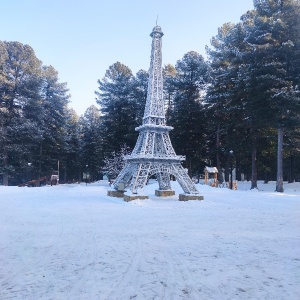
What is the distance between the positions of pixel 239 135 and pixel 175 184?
10.1 metres

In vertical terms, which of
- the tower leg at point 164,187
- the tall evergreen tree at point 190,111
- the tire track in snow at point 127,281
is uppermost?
the tall evergreen tree at point 190,111

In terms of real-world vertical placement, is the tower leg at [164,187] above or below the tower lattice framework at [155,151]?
below

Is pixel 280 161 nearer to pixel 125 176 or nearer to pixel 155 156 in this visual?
pixel 155 156

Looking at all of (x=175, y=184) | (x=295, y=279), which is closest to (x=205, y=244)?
(x=295, y=279)

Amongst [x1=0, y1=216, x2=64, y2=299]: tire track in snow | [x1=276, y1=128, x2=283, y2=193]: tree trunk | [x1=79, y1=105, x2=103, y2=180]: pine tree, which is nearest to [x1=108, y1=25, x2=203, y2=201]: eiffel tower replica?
[x1=276, y1=128, x2=283, y2=193]: tree trunk

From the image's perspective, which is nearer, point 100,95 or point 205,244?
point 205,244

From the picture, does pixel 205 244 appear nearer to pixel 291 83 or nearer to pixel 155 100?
pixel 155 100

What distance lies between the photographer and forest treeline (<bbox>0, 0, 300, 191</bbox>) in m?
25.8

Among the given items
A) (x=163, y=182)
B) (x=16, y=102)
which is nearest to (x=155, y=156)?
(x=163, y=182)

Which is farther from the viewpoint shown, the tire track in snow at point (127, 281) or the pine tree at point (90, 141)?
the pine tree at point (90, 141)

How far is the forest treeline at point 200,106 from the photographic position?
2581 cm

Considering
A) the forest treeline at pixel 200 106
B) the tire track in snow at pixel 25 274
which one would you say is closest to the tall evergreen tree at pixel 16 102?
the forest treeline at pixel 200 106

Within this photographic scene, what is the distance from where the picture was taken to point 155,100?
24.1 metres

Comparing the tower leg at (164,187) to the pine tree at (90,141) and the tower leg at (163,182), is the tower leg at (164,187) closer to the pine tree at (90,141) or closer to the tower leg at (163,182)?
the tower leg at (163,182)
